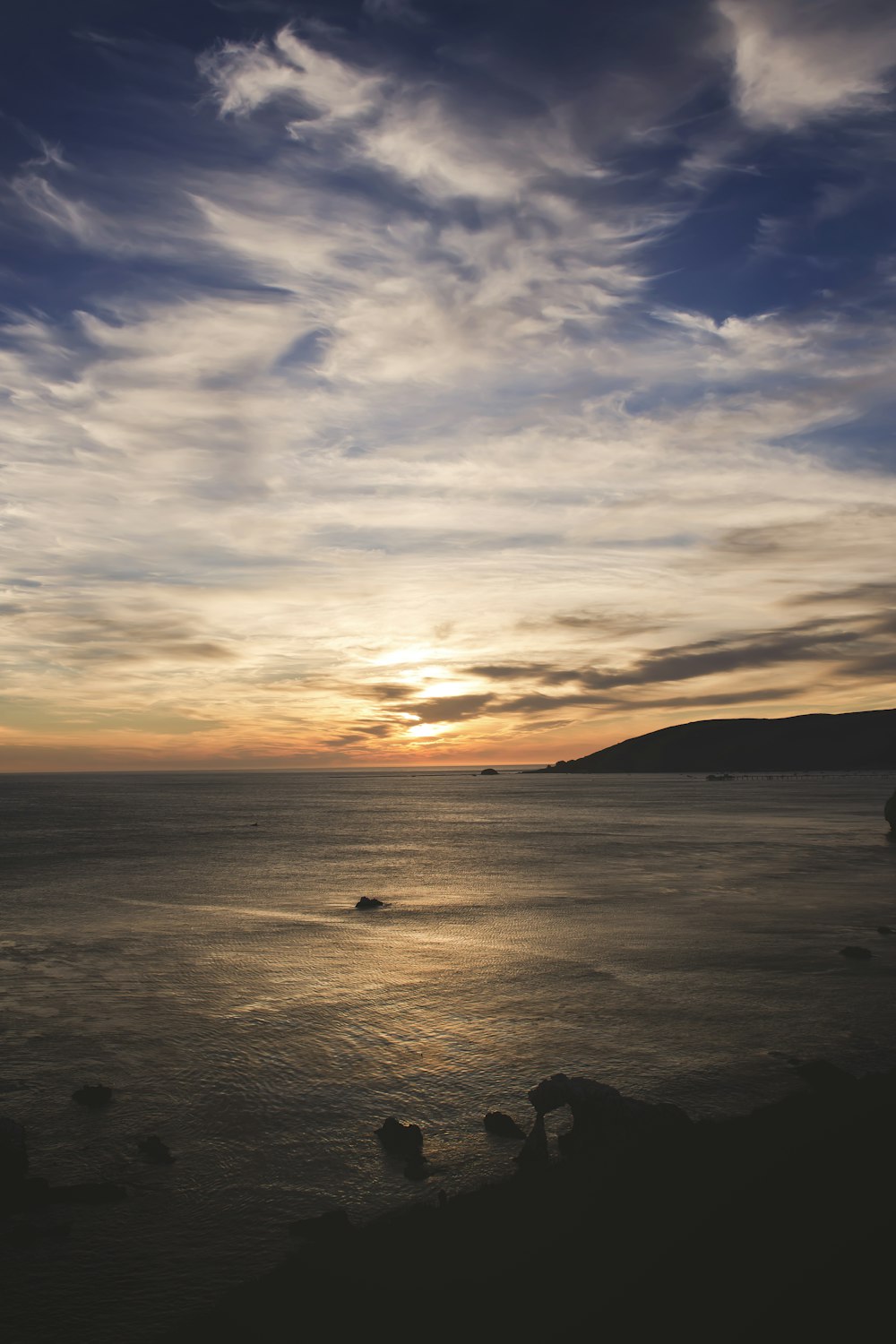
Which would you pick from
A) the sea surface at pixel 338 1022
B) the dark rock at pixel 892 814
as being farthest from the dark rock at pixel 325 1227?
the dark rock at pixel 892 814

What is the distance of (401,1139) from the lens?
15.5m

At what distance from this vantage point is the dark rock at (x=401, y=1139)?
15180 millimetres

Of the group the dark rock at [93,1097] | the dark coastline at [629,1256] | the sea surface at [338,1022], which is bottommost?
the sea surface at [338,1022]

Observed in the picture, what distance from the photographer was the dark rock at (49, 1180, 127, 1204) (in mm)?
13711

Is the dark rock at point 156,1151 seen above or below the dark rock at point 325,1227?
below

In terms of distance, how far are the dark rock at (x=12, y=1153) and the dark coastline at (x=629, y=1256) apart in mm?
5405

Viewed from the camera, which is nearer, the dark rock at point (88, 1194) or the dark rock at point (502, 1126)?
the dark rock at point (88, 1194)

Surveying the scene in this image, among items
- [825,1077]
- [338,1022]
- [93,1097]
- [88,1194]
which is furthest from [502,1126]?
[93,1097]

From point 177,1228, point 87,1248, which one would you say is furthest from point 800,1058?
point 87,1248

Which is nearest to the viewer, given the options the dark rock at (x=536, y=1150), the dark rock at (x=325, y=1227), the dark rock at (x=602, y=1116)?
the dark rock at (x=325, y=1227)

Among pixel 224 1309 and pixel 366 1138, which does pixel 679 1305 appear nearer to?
pixel 224 1309

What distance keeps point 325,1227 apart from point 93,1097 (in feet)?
27.0

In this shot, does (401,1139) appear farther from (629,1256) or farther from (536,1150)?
(629,1256)

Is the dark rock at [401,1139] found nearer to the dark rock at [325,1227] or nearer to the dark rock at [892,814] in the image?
the dark rock at [325,1227]
